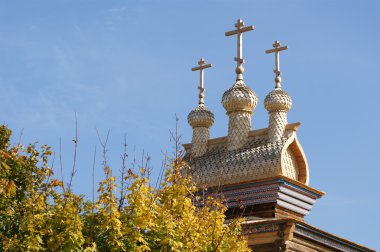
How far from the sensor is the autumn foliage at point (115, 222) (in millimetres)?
10375

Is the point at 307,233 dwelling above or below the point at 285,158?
below

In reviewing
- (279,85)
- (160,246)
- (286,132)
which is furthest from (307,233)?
(160,246)

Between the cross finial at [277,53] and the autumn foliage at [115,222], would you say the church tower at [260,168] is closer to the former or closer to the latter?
the cross finial at [277,53]

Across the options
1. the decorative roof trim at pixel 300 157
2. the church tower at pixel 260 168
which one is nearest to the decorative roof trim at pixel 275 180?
the church tower at pixel 260 168

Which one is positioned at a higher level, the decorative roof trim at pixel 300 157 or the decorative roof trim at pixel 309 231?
the decorative roof trim at pixel 300 157

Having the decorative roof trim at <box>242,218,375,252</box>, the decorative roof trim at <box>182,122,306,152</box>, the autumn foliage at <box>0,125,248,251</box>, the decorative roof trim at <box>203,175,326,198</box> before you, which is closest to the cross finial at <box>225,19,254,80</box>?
the decorative roof trim at <box>182,122,306,152</box>

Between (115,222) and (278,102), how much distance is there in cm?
1120

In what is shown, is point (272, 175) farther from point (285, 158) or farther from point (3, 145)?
point (3, 145)

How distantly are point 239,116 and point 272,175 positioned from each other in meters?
2.15

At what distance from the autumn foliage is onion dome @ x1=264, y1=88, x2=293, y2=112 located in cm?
923

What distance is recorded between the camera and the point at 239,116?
70.1ft

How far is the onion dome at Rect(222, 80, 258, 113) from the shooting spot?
69.8 ft

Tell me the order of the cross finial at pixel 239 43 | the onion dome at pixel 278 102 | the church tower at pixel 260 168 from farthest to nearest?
the cross finial at pixel 239 43
the onion dome at pixel 278 102
the church tower at pixel 260 168

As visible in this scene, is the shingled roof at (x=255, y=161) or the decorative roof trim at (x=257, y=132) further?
the decorative roof trim at (x=257, y=132)
